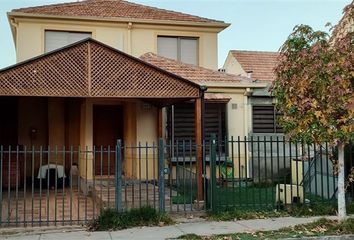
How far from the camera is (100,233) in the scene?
7.98m

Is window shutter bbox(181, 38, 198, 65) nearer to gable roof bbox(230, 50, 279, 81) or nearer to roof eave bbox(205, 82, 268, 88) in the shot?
roof eave bbox(205, 82, 268, 88)

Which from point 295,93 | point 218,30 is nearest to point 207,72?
point 218,30

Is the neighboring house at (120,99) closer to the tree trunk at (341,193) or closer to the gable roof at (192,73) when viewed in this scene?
the gable roof at (192,73)

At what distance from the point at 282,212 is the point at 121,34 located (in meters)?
9.41

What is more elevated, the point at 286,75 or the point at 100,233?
the point at 286,75

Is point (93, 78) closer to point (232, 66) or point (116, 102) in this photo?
point (116, 102)

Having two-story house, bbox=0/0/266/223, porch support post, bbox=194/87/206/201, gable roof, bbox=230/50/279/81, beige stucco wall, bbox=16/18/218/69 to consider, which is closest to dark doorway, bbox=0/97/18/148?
two-story house, bbox=0/0/266/223

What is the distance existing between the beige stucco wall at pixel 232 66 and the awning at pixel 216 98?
559 centimetres

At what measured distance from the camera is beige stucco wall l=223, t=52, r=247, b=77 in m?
21.2

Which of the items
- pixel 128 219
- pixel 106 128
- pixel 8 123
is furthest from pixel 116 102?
pixel 128 219

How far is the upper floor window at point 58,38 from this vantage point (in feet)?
49.6

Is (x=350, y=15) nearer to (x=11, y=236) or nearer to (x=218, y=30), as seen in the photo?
(x=11, y=236)

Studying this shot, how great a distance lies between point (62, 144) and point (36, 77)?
5689 mm

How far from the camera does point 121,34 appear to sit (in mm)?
15750
